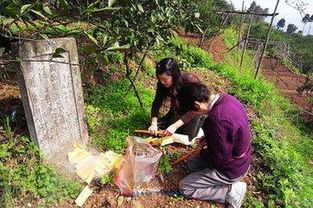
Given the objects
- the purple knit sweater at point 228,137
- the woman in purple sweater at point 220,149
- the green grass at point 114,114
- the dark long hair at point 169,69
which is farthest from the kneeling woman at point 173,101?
the purple knit sweater at point 228,137

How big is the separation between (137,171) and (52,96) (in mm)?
1221

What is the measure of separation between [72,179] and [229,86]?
4.49 meters

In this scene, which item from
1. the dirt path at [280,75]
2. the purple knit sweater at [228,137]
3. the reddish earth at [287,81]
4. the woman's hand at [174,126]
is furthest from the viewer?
the reddish earth at [287,81]

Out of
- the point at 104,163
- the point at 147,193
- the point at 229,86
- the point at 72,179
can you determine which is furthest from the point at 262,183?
the point at 229,86

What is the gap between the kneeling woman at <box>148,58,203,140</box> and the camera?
12.6ft

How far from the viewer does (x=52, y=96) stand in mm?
3557

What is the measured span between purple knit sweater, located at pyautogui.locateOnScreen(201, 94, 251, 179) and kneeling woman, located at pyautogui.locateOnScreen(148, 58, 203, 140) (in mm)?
708

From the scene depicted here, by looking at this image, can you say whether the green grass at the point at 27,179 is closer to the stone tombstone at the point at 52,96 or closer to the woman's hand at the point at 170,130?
the stone tombstone at the point at 52,96

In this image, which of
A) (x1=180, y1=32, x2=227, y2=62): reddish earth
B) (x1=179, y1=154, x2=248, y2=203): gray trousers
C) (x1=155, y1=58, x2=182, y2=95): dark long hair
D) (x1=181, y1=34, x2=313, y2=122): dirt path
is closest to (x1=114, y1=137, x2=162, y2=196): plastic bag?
(x1=179, y1=154, x2=248, y2=203): gray trousers

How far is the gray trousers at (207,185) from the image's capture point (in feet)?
11.5

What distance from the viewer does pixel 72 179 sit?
367 cm

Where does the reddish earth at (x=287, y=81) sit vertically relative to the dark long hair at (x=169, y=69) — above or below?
below

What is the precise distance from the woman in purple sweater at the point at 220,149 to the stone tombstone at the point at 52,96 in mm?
1331

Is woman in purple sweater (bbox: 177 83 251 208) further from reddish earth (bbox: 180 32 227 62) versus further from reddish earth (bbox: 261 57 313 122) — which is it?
reddish earth (bbox: 261 57 313 122)
